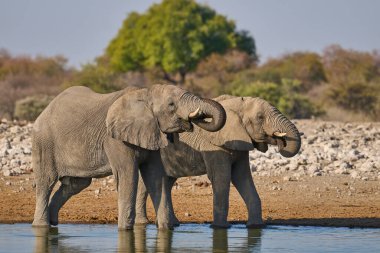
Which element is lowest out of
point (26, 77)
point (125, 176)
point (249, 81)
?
point (125, 176)

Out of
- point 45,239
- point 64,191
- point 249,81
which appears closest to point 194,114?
point 45,239

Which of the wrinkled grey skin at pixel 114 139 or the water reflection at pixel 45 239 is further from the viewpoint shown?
the wrinkled grey skin at pixel 114 139

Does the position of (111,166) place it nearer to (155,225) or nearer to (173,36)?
(155,225)

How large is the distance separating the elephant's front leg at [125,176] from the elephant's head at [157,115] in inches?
7.0

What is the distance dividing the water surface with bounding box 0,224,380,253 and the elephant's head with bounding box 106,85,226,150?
1138mm

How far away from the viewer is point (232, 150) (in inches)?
623

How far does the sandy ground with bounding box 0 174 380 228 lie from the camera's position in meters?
17.0

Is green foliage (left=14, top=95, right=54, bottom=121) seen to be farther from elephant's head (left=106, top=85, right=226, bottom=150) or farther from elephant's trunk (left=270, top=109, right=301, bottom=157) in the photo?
elephant's head (left=106, top=85, right=226, bottom=150)

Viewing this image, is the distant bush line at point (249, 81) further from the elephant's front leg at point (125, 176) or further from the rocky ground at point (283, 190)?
the elephant's front leg at point (125, 176)

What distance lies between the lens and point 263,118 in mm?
15891

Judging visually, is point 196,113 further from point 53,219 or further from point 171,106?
point 53,219

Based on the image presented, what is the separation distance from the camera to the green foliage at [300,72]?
5238 centimetres

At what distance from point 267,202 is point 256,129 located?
2898 mm

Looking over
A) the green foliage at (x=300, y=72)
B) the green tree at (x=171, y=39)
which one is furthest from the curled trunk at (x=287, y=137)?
the green tree at (x=171, y=39)
